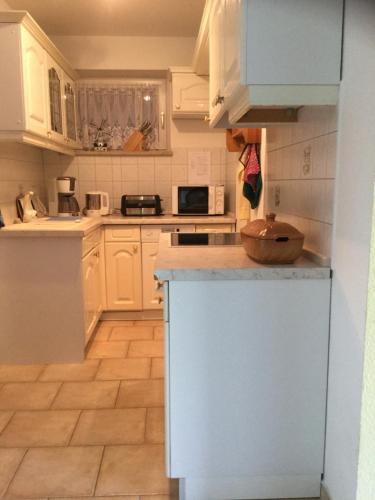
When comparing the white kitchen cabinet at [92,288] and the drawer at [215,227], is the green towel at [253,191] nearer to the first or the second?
the drawer at [215,227]

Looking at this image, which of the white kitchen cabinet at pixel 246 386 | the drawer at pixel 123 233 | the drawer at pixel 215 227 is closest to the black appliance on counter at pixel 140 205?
the drawer at pixel 123 233

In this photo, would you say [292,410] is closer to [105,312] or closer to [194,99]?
[105,312]

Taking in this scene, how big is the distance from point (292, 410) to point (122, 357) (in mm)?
1569

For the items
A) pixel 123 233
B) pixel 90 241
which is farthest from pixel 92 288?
pixel 123 233

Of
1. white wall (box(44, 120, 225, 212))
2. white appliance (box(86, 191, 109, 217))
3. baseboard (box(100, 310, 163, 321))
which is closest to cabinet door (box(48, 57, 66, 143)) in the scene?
white appliance (box(86, 191, 109, 217))

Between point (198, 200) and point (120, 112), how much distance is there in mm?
1194

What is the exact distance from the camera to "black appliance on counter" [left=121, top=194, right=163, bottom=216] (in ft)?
11.9

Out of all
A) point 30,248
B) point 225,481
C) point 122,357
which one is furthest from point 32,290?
point 225,481

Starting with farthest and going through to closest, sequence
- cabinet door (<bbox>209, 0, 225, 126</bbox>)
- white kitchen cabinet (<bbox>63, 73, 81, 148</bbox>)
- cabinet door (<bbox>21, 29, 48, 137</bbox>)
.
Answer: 1. white kitchen cabinet (<bbox>63, 73, 81, 148</bbox>)
2. cabinet door (<bbox>21, 29, 48, 137</bbox>)
3. cabinet door (<bbox>209, 0, 225, 126</bbox>)

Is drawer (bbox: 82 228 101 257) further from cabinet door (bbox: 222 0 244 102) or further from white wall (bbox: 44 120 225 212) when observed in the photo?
cabinet door (bbox: 222 0 244 102)

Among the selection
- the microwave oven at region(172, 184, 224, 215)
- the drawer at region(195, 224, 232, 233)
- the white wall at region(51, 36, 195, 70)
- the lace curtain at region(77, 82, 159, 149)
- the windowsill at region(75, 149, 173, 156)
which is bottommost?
the drawer at region(195, 224, 232, 233)

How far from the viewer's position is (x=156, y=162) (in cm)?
396

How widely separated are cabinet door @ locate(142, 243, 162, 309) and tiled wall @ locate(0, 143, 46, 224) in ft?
3.48

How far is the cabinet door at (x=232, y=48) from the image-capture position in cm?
132
